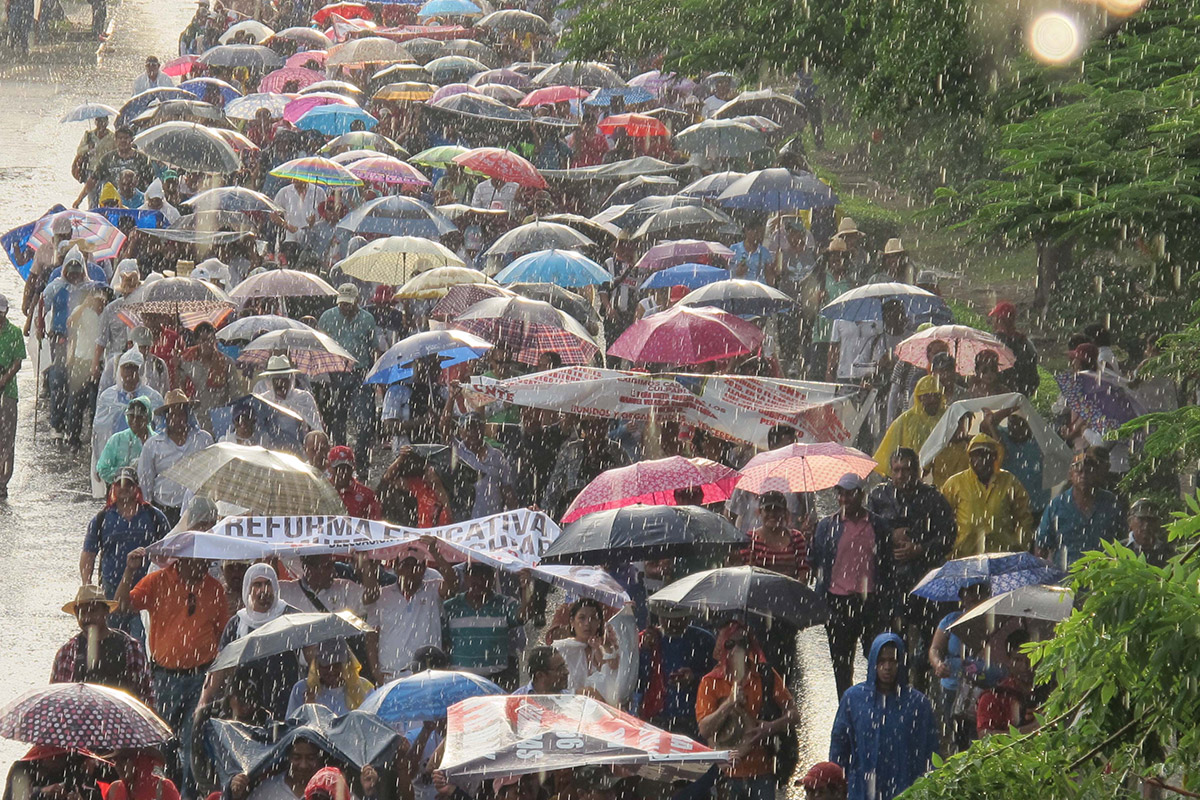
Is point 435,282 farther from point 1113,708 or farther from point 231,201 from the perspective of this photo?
point 1113,708

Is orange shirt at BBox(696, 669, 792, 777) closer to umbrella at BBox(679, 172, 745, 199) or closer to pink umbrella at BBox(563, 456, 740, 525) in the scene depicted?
pink umbrella at BBox(563, 456, 740, 525)

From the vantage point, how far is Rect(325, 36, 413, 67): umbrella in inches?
1254

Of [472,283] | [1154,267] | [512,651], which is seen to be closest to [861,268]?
[472,283]

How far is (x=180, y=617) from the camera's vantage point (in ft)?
35.2

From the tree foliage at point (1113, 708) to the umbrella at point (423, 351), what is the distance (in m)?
10.6

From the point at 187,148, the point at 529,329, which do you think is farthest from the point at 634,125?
the point at 529,329

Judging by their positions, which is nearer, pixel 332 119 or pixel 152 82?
pixel 332 119

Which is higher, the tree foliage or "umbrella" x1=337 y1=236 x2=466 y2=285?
the tree foliage

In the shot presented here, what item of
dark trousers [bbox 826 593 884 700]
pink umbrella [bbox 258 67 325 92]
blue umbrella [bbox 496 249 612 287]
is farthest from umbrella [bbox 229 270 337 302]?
pink umbrella [bbox 258 67 325 92]

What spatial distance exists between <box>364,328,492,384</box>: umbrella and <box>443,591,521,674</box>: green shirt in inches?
173

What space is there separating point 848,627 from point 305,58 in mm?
24580

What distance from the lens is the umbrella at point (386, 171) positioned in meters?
22.4

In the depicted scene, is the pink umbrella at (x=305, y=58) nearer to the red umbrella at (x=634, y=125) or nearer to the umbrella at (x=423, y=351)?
the red umbrella at (x=634, y=125)

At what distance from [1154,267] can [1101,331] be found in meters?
1.77
